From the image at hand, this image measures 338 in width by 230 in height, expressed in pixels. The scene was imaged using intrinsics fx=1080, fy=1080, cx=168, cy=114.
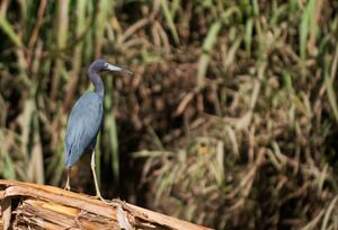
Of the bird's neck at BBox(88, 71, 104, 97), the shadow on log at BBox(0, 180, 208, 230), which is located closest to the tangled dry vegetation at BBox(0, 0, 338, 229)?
the bird's neck at BBox(88, 71, 104, 97)

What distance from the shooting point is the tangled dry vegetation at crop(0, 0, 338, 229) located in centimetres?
450

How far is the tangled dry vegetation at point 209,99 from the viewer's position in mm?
4496

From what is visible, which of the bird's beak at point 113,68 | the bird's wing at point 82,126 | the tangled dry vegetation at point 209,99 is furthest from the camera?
the tangled dry vegetation at point 209,99

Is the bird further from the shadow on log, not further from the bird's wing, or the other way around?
the shadow on log

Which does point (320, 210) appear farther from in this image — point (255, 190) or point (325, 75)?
point (325, 75)

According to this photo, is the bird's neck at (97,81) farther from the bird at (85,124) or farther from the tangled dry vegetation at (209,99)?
the tangled dry vegetation at (209,99)

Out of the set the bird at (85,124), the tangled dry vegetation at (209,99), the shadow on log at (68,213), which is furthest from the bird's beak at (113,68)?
the tangled dry vegetation at (209,99)

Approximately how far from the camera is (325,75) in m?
4.39

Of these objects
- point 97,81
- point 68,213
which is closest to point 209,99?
point 97,81

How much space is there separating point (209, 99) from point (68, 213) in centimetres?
256

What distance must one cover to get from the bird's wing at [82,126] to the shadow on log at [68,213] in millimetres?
457

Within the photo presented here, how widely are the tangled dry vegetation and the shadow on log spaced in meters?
2.00

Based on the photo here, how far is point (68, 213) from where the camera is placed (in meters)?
2.30

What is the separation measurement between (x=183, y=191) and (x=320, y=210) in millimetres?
594
